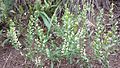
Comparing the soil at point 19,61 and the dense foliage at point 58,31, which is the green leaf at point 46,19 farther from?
the soil at point 19,61

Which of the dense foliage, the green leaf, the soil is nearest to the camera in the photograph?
the dense foliage

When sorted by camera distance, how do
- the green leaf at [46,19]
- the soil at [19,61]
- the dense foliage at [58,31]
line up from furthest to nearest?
the green leaf at [46,19]
the soil at [19,61]
the dense foliage at [58,31]

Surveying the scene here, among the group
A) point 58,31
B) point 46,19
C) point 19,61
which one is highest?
point 46,19

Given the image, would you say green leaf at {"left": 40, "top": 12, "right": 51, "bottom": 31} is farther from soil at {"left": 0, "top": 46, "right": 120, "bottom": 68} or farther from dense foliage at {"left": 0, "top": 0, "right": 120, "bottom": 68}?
soil at {"left": 0, "top": 46, "right": 120, "bottom": 68}

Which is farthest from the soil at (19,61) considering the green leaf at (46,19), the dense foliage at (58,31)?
the green leaf at (46,19)

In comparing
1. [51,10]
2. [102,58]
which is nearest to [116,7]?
[51,10]

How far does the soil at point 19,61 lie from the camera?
2.30 metres

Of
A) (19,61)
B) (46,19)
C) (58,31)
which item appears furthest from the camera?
(46,19)

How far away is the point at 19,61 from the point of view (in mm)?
2381

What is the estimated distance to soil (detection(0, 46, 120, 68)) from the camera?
2303 mm

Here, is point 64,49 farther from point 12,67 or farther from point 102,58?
point 12,67

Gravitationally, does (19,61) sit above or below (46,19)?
below

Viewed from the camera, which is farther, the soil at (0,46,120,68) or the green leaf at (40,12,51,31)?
the green leaf at (40,12,51,31)

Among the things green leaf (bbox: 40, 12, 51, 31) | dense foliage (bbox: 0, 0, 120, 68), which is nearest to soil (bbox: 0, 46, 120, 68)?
dense foliage (bbox: 0, 0, 120, 68)
